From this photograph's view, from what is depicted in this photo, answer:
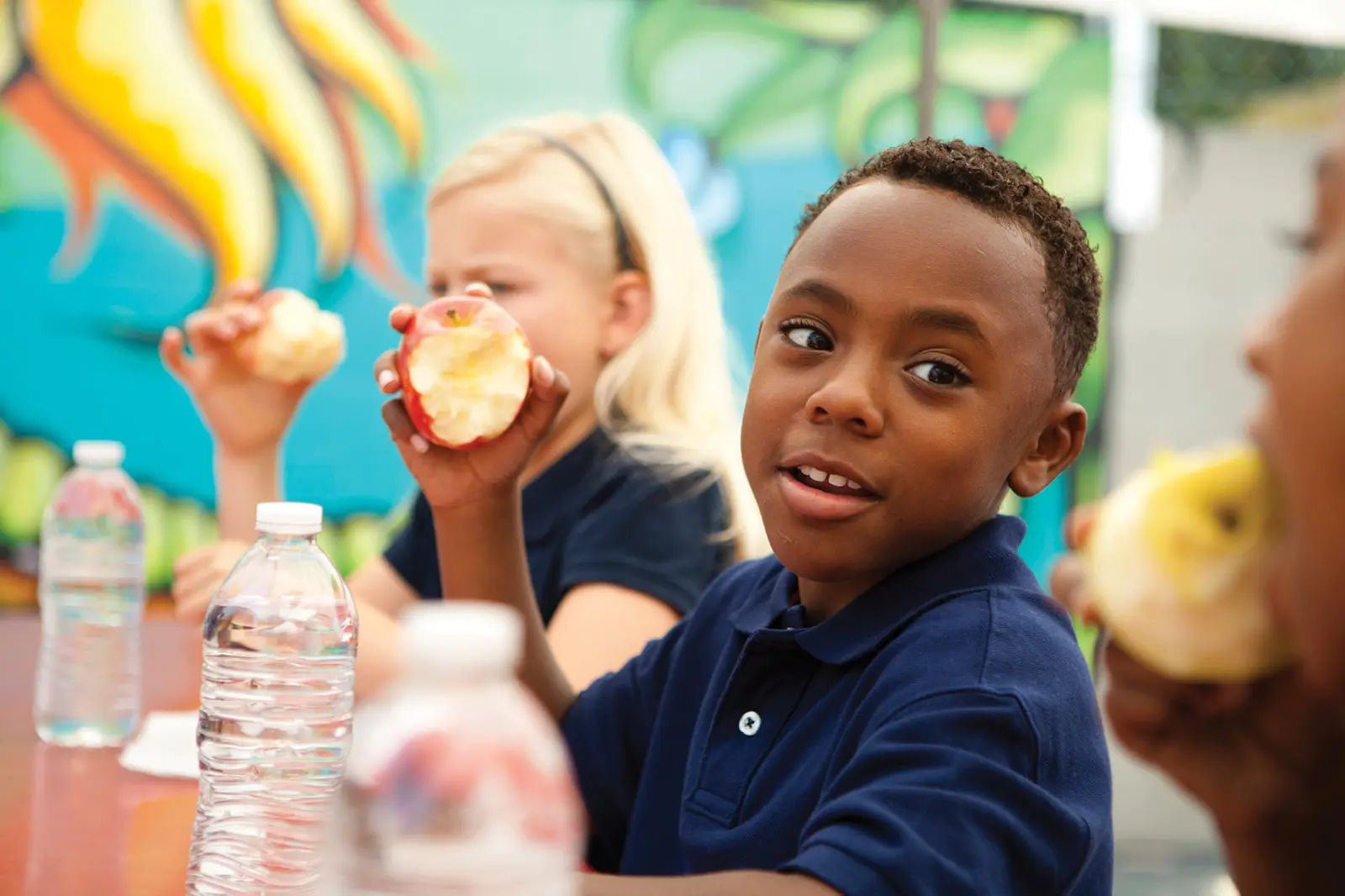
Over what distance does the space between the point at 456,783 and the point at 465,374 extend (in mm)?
855

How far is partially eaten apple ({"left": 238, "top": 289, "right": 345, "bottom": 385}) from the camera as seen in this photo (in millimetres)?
1978

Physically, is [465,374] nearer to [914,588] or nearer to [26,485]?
[914,588]

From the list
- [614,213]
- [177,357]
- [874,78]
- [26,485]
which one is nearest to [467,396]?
[614,213]

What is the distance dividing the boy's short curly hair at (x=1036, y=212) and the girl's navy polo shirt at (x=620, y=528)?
0.72m

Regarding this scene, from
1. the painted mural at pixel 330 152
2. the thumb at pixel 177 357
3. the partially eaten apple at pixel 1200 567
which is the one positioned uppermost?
the painted mural at pixel 330 152

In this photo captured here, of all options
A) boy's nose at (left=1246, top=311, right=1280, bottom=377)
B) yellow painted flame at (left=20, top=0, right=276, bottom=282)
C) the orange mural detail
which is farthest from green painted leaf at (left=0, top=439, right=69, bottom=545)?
boy's nose at (left=1246, top=311, right=1280, bottom=377)

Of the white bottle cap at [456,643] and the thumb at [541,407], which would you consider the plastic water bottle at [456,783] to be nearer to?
the white bottle cap at [456,643]

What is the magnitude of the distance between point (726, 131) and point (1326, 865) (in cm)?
401

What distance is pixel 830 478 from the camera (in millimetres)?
1104

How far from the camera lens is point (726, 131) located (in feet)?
14.9

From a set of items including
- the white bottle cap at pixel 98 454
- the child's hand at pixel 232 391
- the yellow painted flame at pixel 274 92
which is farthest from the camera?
the yellow painted flame at pixel 274 92

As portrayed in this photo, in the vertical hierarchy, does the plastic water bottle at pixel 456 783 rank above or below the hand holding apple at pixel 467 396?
below

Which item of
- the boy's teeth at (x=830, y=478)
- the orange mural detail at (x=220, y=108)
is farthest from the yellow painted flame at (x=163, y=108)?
the boy's teeth at (x=830, y=478)

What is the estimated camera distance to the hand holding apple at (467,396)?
136 cm
